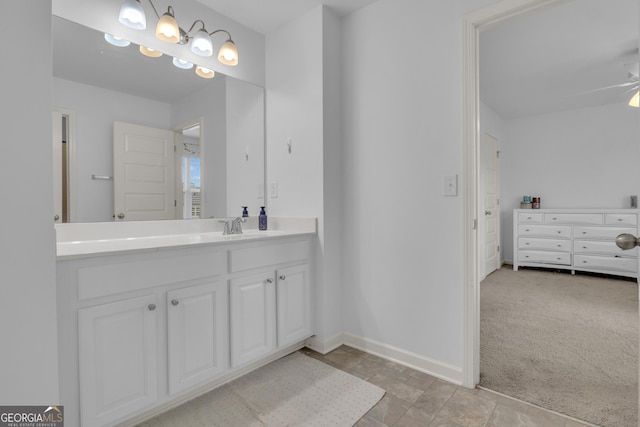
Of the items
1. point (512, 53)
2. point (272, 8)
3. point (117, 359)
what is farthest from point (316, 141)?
point (512, 53)

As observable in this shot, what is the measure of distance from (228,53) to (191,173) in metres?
0.88

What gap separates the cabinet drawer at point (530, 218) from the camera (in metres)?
4.71

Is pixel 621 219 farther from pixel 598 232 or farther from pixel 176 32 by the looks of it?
pixel 176 32

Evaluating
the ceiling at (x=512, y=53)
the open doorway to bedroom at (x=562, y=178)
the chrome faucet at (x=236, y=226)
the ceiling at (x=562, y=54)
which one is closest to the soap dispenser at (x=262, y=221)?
the chrome faucet at (x=236, y=226)

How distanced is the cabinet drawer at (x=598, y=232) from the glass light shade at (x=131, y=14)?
217 inches

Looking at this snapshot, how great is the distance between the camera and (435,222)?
1896 millimetres

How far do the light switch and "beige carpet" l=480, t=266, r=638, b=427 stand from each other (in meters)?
1.10

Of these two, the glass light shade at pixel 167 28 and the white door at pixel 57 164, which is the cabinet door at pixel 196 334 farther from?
the glass light shade at pixel 167 28

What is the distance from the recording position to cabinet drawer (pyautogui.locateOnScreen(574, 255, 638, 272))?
13.3 feet

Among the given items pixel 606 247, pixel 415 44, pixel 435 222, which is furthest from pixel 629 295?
pixel 415 44

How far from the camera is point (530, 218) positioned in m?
4.77

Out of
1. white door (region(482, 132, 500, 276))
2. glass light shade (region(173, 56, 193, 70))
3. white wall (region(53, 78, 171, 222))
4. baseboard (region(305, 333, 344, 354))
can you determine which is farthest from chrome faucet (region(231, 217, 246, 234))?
white door (region(482, 132, 500, 276))

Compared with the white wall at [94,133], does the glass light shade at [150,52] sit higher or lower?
higher

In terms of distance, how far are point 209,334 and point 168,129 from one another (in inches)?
52.5
